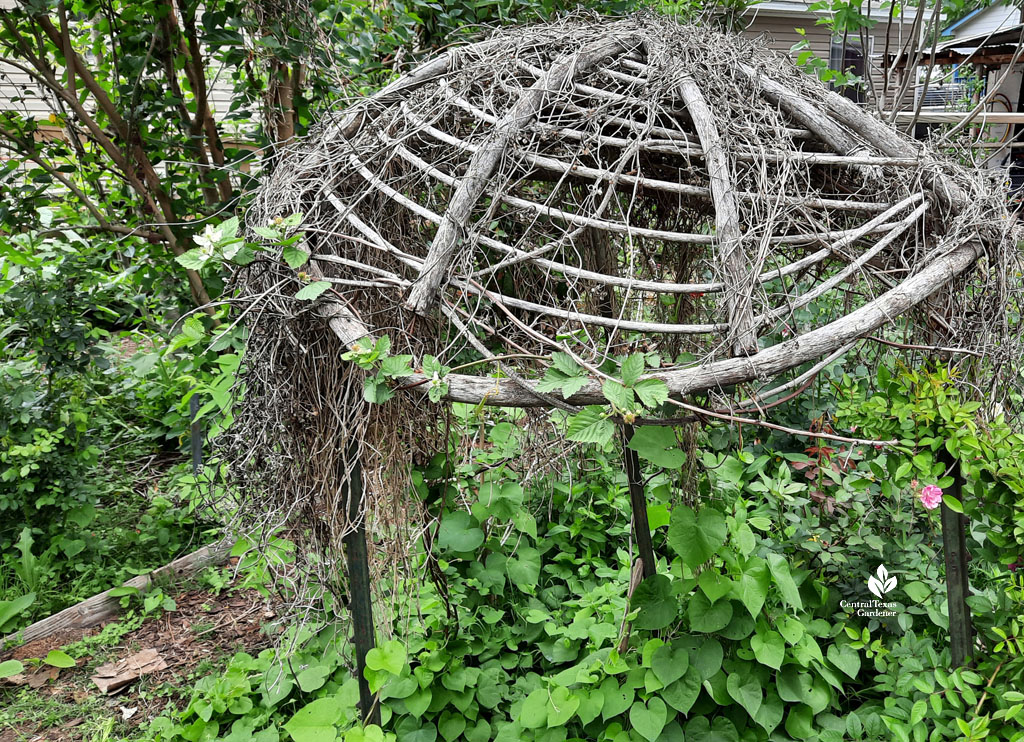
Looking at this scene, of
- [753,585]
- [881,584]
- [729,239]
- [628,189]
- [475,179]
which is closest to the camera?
[729,239]

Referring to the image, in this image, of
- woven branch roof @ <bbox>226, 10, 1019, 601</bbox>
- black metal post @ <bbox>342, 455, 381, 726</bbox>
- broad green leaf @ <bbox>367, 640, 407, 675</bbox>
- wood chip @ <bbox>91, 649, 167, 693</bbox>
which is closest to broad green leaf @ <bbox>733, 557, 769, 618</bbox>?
woven branch roof @ <bbox>226, 10, 1019, 601</bbox>

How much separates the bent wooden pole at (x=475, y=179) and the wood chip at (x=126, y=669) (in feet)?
7.68

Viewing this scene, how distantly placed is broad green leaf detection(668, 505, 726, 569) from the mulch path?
1573 mm

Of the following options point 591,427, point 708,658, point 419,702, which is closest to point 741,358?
point 591,427

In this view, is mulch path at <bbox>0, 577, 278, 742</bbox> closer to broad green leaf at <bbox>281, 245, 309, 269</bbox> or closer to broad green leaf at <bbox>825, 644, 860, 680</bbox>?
broad green leaf at <bbox>281, 245, 309, 269</bbox>

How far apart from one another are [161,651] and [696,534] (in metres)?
2.49

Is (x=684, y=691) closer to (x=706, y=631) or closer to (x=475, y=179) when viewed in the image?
(x=706, y=631)

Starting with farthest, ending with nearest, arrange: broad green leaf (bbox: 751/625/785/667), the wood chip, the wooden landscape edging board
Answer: the wooden landscape edging board
the wood chip
broad green leaf (bbox: 751/625/785/667)

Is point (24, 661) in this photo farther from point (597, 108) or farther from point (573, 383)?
point (597, 108)

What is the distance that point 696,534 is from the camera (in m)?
1.91

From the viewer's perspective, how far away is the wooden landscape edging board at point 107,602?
3.12 metres

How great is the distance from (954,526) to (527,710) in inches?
53.9

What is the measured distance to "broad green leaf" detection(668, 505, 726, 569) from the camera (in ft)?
6.23

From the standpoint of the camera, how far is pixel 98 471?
13.8 ft
